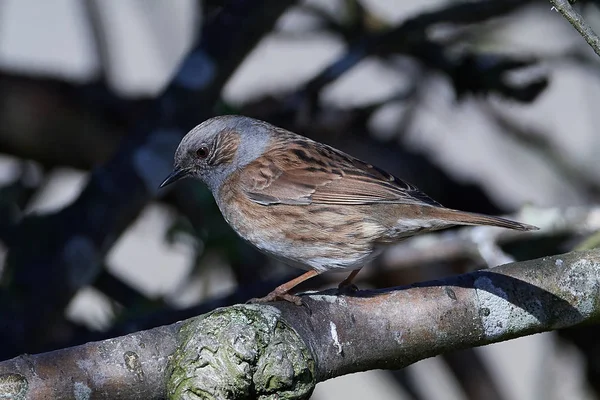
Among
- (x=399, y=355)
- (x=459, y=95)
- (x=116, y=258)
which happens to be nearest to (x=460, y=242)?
(x=459, y=95)

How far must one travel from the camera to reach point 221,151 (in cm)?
469

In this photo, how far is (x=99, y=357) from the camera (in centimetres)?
278

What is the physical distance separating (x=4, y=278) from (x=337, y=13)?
273 cm

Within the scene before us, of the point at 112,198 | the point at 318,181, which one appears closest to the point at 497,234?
the point at 318,181

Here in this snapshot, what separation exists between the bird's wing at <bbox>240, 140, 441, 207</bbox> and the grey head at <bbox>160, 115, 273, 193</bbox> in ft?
0.31

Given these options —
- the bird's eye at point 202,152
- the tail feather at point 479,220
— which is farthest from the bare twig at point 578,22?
the bird's eye at point 202,152

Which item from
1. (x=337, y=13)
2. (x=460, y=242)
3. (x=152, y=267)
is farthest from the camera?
(x=152, y=267)

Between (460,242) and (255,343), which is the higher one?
(255,343)

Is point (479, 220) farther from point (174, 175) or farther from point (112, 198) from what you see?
point (112, 198)

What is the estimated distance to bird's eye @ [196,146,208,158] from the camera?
4638mm

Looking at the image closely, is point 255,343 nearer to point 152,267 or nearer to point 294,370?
point 294,370

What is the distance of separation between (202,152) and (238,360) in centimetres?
204

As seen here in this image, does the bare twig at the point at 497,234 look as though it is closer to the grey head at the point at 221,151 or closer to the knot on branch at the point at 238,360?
the grey head at the point at 221,151

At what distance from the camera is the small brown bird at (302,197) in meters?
→ 4.11
